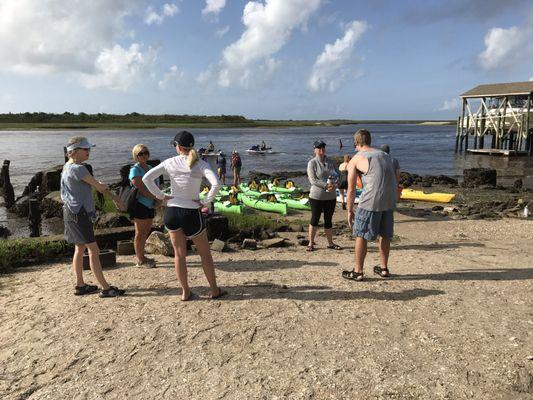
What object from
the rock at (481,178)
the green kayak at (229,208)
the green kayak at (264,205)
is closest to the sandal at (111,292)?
the green kayak at (229,208)

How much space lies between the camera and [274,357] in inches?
162

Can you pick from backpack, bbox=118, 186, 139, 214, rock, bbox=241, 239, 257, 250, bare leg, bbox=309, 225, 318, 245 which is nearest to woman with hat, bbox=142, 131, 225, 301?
backpack, bbox=118, 186, 139, 214

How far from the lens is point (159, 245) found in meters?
7.61

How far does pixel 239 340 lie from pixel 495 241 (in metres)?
6.57

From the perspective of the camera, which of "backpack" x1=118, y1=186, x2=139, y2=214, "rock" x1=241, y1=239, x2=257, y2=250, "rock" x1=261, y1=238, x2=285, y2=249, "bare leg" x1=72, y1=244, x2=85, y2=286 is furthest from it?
"rock" x1=261, y1=238, x2=285, y2=249

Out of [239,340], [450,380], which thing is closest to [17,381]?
[239,340]

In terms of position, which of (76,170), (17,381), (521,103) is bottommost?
(17,381)

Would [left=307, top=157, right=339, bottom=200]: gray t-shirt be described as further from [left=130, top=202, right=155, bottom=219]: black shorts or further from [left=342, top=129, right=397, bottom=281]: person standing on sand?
[left=130, top=202, right=155, bottom=219]: black shorts

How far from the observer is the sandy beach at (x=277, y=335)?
146 inches

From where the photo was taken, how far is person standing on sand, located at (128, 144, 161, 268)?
20.5 ft

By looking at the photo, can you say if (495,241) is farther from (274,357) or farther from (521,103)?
(521,103)

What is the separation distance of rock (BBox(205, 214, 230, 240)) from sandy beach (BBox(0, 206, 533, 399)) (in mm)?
1871

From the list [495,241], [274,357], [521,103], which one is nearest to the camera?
[274,357]

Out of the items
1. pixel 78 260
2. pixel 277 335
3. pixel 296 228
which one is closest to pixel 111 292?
pixel 78 260
